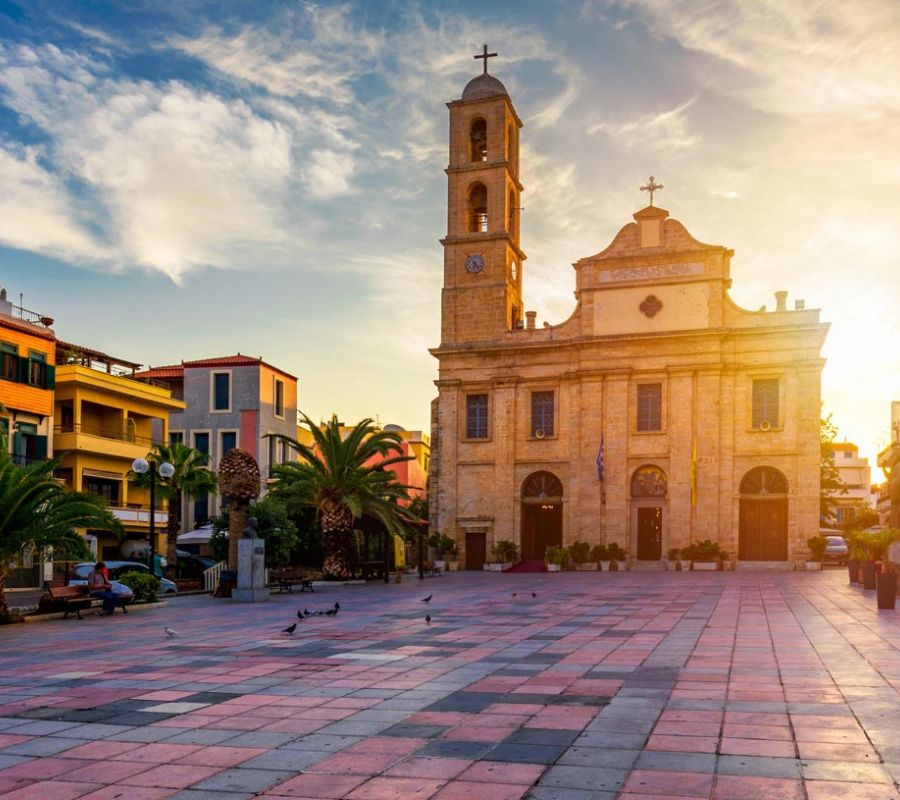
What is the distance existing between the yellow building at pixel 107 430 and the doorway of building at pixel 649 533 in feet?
69.4

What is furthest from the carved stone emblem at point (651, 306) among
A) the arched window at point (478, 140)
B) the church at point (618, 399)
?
the arched window at point (478, 140)

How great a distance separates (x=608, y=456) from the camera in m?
44.6

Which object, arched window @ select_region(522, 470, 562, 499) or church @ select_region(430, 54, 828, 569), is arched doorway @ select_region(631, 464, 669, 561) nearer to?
church @ select_region(430, 54, 828, 569)

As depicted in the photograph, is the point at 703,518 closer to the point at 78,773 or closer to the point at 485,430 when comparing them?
the point at 485,430

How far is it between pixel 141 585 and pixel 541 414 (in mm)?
27756

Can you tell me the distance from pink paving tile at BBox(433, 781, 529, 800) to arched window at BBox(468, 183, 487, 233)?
45040 mm

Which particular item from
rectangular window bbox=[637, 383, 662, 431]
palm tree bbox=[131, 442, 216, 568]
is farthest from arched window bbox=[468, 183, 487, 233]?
palm tree bbox=[131, 442, 216, 568]

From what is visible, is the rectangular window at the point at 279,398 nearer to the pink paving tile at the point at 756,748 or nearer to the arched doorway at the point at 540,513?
the arched doorway at the point at 540,513

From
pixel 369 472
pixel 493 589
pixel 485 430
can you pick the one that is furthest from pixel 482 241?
pixel 493 589

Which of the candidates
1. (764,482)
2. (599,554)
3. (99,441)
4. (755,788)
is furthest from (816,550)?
(755,788)

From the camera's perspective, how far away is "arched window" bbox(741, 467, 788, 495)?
4256cm

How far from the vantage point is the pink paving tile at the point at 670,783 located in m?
5.43

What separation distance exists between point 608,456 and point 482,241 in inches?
491

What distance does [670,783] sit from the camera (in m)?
5.61
